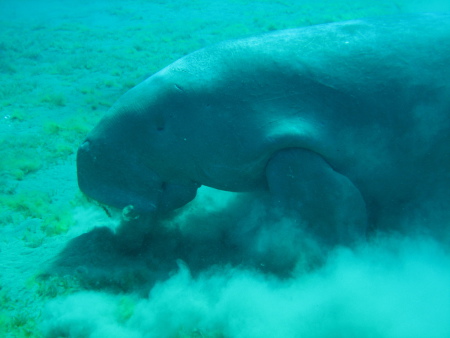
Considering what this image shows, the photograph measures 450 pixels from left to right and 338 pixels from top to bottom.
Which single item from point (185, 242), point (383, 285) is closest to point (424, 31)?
point (383, 285)

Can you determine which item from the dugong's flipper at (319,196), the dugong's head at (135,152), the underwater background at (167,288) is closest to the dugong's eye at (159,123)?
the dugong's head at (135,152)

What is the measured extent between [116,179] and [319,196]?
1664mm

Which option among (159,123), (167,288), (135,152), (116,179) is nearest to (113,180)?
(116,179)

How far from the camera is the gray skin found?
2.40m

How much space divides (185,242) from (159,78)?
5.10 ft

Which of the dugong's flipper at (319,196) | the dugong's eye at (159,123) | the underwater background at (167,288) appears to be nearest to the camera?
the underwater background at (167,288)

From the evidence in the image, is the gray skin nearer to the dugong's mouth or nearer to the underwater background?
the dugong's mouth

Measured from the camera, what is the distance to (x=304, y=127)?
7.82 feet

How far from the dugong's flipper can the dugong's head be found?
35.0 inches

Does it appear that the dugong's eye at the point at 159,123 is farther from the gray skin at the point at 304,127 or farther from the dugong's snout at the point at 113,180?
the dugong's snout at the point at 113,180

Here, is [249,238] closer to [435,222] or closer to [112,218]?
[112,218]

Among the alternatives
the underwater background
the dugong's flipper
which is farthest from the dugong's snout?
the dugong's flipper

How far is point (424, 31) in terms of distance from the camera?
265 cm

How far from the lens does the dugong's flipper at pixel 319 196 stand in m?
2.34
